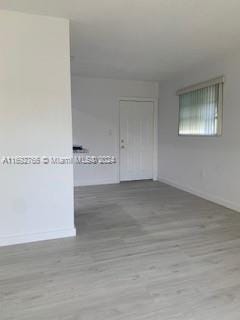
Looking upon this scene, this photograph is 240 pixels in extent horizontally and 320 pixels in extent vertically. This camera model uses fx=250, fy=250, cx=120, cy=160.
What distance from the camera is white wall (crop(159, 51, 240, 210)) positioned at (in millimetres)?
3859

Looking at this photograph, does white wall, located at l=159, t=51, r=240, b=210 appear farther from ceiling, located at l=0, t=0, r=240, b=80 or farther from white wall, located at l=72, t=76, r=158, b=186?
white wall, located at l=72, t=76, r=158, b=186

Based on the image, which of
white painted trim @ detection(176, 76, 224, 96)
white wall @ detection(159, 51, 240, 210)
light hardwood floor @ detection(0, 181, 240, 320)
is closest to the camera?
light hardwood floor @ detection(0, 181, 240, 320)

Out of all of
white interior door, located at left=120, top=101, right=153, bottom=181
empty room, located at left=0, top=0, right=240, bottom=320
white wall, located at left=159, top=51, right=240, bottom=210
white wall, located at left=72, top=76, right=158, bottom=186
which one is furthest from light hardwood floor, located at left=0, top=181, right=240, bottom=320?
white interior door, located at left=120, top=101, right=153, bottom=181

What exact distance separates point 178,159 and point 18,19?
390cm

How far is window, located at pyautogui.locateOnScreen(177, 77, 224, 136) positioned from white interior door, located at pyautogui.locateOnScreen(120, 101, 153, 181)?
1.04 metres

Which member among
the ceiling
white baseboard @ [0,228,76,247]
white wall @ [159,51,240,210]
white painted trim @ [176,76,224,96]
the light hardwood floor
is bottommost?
the light hardwood floor

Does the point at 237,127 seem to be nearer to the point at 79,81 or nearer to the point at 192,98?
the point at 192,98

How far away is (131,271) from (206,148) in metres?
2.95

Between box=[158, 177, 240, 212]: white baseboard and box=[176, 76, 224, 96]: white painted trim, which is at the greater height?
box=[176, 76, 224, 96]: white painted trim

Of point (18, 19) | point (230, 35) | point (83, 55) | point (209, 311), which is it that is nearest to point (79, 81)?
point (83, 55)

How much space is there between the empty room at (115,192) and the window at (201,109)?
0.09 ft

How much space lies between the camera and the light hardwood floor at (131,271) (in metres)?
1.74

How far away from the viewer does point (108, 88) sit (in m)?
5.63

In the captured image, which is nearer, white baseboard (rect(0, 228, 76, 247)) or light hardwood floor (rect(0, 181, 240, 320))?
light hardwood floor (rect(0, 181, 240, 320))
